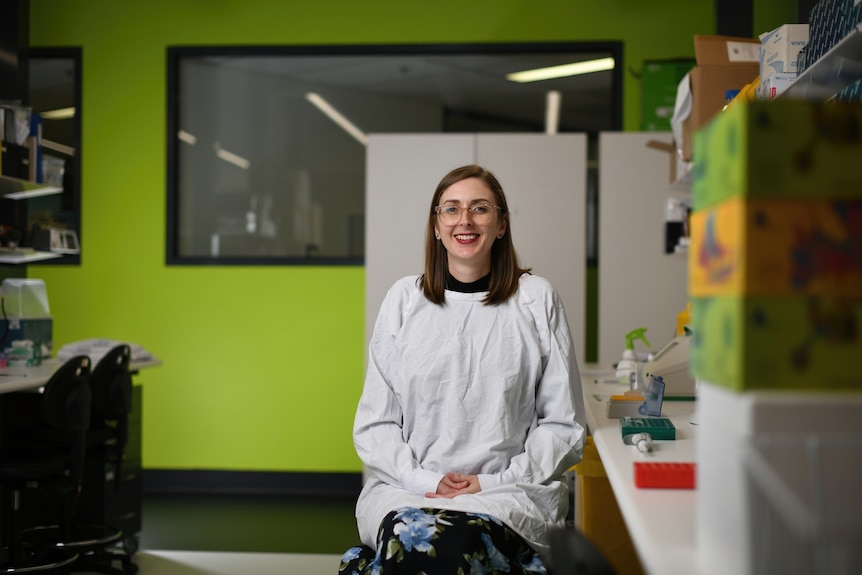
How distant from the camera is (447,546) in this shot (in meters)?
1.72

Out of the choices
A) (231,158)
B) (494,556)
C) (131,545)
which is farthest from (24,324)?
(494,556)

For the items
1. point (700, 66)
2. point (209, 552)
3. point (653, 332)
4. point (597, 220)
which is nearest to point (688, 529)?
point (700, 66)

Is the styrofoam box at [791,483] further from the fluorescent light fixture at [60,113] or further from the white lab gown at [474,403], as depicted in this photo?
the fluorescent light fixture at [60,113]

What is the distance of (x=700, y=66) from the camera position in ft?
9.23

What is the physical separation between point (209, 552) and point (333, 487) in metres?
1.27

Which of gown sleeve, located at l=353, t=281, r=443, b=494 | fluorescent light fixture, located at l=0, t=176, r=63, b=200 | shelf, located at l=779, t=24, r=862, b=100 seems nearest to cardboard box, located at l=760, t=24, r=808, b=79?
shelf, located at l=779, t=24, r=862, b=100

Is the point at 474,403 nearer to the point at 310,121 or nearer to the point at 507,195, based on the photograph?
the point at 507,195

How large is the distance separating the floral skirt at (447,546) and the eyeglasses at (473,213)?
2.57 ft

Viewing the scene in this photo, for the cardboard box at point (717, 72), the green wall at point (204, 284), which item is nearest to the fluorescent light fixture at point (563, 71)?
the green wall at point (204, 284)

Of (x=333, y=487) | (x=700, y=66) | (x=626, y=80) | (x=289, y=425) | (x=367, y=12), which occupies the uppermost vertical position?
(x=367, y=12)

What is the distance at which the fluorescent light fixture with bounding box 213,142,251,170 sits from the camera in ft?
16.6

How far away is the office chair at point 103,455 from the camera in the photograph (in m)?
3.36

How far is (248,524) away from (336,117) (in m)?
2.33

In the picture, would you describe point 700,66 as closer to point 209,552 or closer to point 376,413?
point 376,413
